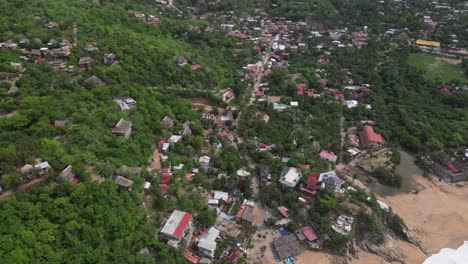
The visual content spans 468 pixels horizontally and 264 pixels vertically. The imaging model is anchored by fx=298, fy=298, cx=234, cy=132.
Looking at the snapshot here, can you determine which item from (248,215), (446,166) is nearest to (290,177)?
(248,215)

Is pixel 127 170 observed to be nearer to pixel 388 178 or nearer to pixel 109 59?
pixel 109 59

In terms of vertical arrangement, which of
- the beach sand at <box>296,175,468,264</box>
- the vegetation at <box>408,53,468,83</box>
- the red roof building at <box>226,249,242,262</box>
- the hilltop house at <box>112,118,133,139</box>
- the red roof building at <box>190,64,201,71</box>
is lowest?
the beach sand at <box>296,175,468,264</box>

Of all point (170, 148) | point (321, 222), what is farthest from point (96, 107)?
point (321, 222)

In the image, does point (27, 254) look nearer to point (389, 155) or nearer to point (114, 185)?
point (114, 185)

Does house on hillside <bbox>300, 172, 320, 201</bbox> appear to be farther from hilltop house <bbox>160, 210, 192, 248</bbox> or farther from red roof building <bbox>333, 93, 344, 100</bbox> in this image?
red roof building <bbox>333, 93, 344, 100</bbox>

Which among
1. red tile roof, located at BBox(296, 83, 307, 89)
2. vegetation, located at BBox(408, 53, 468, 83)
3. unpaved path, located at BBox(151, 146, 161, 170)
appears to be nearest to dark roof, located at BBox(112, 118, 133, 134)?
unpaved path, located at BBox(151, 146, 161, 170)
